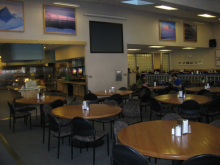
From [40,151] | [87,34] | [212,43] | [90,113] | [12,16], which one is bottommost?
[40,151]

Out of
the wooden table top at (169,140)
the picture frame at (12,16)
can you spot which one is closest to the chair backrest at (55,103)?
the wooden table top at (169,140)

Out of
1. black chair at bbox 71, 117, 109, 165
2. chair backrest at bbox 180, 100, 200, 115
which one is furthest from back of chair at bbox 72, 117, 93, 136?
chair backrest at bbox 180, 100, 200, 115

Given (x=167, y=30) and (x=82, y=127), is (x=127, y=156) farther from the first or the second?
(x=167, y=30)

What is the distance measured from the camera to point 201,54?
1617 centimetres

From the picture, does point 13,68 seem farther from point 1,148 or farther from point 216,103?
point 216,103

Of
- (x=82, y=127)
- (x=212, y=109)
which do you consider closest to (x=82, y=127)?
(x=82, y=127)

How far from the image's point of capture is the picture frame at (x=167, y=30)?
12.0 m

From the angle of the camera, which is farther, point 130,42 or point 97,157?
point 130,42

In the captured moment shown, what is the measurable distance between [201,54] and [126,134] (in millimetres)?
15144

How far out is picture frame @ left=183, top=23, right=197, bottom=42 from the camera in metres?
13.2

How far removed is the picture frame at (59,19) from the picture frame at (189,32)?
744cm

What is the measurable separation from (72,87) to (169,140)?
1115 cm

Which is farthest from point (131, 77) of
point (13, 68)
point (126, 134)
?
point (13, 68)

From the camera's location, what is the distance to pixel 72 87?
13.3 metres
